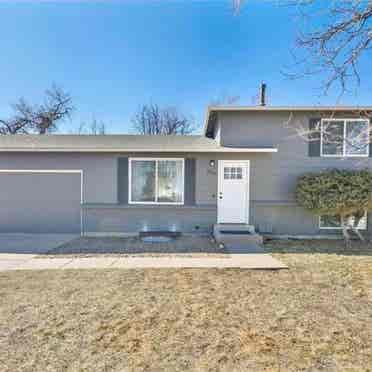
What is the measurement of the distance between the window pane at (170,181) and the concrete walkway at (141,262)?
265 centimetres

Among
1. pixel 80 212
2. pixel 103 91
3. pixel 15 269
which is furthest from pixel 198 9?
pixel 103 91

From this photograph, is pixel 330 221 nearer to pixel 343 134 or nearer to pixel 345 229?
pixel 345 229

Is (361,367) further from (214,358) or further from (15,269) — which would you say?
(15,269)

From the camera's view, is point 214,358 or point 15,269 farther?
point 15,269

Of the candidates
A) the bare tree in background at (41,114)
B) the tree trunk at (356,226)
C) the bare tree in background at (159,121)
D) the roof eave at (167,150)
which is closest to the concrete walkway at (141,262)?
the roof eave at (167,150)

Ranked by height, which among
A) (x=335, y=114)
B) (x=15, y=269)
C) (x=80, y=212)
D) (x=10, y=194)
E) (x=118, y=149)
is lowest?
(x=15, y=269)

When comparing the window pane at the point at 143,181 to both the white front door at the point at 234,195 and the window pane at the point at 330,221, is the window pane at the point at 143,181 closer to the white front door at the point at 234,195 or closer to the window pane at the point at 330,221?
the white front door at the point at 234,195

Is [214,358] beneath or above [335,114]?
beneath

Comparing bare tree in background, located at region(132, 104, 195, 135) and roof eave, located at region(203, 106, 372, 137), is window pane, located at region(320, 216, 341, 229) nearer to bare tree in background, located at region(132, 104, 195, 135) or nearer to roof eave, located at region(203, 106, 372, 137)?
roof eave, located at region(203, 106, 372, 137)

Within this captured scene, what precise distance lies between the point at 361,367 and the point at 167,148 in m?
6.76

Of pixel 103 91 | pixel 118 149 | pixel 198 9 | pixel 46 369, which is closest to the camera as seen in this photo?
pixel 46 369

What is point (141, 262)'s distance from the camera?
554 cm

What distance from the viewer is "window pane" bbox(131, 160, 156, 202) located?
8328mm

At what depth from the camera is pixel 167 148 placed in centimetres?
797
